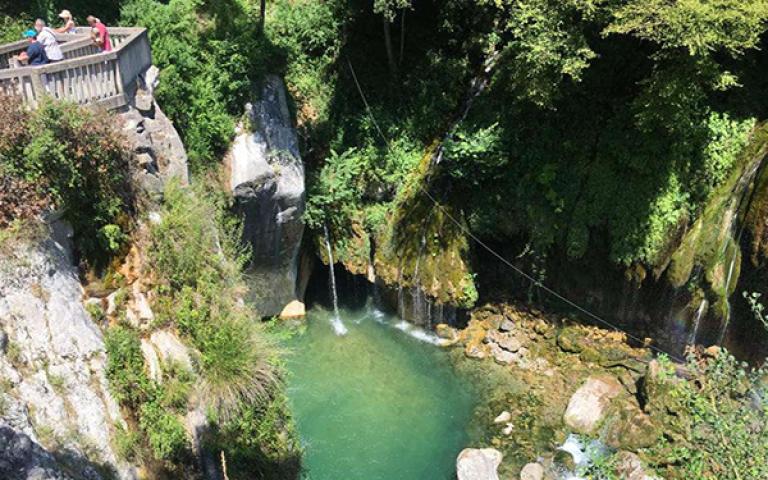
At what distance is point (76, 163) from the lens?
10359 millimetres

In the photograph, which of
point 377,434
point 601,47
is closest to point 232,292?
point 377,434

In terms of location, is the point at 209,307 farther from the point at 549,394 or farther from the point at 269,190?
the point at 549,394

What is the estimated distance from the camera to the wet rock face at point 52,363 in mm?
8094

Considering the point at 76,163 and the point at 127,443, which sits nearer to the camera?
the point at 127,443

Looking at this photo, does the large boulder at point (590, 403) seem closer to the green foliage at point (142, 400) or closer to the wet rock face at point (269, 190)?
the wet rock face at point (269, 190)

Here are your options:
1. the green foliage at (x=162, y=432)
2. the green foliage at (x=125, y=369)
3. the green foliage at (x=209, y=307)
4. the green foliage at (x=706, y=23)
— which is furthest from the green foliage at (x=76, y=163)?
the green foliage at (x=706, y=23)

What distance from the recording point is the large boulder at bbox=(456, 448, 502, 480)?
44.5 feet

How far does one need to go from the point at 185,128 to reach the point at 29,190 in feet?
21.8

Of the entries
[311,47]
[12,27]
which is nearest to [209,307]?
[12,27]

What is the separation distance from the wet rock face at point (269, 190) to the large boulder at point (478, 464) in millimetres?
6828

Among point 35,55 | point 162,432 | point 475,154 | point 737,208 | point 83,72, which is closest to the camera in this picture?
point 162,432

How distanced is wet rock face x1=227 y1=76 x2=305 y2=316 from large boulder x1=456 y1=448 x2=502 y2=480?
6828 mm

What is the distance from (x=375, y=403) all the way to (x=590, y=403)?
529 cm

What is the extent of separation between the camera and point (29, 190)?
9812 mm
